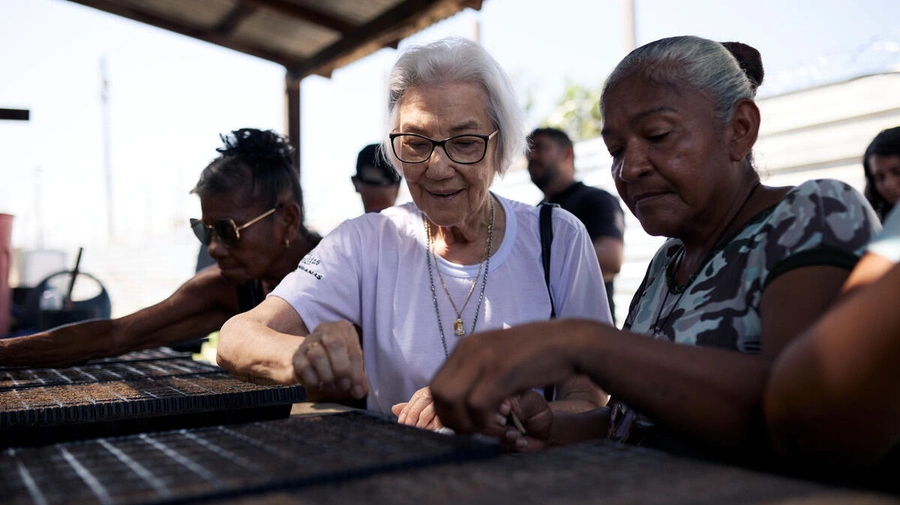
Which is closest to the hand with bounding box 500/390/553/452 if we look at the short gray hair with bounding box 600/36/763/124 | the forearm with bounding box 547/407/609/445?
the forearm with bounding box 547/407/609/445

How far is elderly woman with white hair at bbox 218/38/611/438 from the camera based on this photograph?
223 cm

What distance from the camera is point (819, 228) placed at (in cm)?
125

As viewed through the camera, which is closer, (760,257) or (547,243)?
(760,257)

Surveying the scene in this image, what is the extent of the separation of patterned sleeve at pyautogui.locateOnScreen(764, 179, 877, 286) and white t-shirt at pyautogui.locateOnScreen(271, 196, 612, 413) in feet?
3.09

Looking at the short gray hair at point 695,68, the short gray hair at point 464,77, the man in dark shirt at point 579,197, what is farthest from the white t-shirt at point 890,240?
the man in dark shirt at point 579,197

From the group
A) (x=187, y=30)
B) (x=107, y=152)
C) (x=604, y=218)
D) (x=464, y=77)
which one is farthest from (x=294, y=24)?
(x=107, y=152)

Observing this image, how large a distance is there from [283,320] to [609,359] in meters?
1.31

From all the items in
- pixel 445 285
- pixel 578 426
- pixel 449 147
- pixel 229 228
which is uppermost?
pixel 449 147

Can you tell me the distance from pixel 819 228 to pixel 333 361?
93cm

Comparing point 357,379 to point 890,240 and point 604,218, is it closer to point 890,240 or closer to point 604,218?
point 890,240

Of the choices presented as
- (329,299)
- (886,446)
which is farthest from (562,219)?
(886,446)

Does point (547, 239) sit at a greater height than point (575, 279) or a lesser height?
greater

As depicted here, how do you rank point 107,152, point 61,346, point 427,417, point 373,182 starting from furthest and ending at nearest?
1. point 107,152
2. point 373,182
3. point 61,346
4. point 427,417

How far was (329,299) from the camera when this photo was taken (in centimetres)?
224
